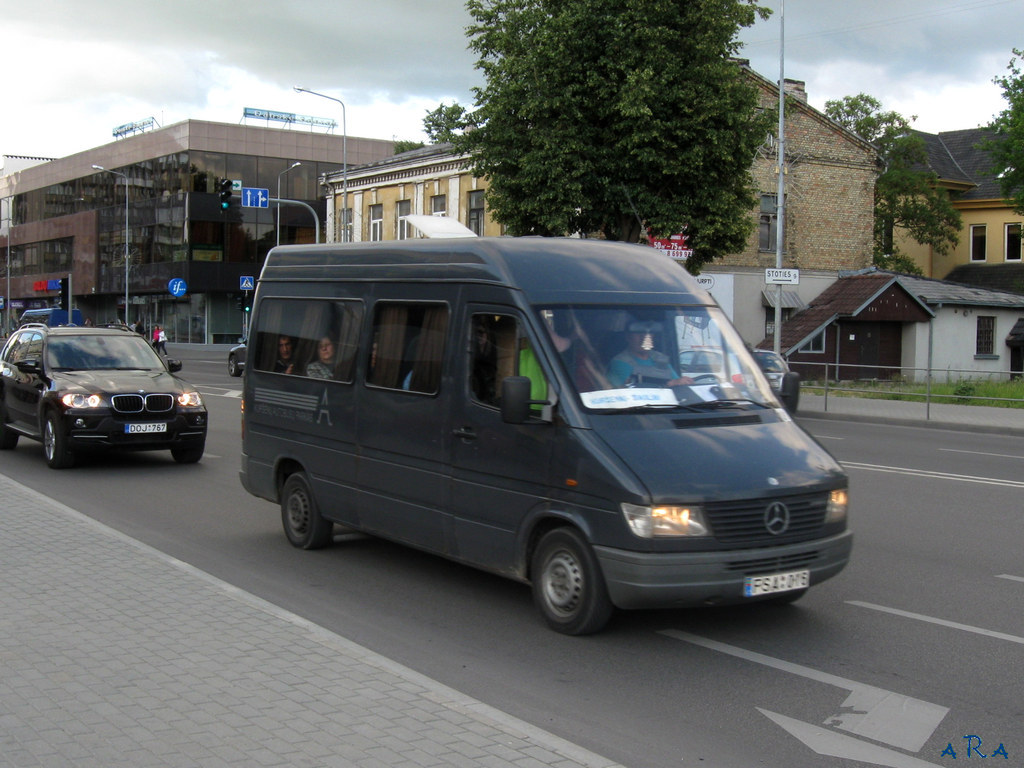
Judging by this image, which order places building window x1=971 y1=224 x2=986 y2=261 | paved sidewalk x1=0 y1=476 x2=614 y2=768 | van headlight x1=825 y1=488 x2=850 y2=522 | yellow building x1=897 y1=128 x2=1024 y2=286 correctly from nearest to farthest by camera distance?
paved sidewalk x1=0 y1=476 x2=614 y2=768 → van headlight x1=825 y1=488 x2=850 y2=522 → yellow building x1=897 y1=128 x2=1024 y2=286 → building window x1=971 y1=224 x2=986 y2=261

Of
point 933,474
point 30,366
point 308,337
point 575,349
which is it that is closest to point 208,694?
point 575,349

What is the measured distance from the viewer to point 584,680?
5609 millimetres

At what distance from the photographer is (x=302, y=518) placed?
29.2ft

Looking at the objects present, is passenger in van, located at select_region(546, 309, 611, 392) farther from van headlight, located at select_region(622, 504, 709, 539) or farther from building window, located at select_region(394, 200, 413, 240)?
building window, located at select_region(394, 200, 413, 240)

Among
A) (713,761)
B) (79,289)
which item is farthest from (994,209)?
(79,289)

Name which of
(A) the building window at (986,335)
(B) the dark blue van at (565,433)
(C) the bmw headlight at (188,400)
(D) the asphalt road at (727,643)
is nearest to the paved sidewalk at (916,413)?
(D) the asphalt road at (727,643)

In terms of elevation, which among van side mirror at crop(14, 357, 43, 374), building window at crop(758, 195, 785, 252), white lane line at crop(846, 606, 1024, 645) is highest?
building window at crop(758, 195, 785, 252)

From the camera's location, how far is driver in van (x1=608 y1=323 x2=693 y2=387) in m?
6.59

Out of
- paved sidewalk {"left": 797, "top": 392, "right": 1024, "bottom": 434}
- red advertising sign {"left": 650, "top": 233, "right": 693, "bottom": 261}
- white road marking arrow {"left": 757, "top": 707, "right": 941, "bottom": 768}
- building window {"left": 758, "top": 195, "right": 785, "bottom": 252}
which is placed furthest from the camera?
building window {"left": 758, "top": 195, "right": 785, "bottom": 252}

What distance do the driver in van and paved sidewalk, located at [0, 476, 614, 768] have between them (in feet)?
7.37

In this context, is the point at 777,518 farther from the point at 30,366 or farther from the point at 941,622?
the point at 30,366

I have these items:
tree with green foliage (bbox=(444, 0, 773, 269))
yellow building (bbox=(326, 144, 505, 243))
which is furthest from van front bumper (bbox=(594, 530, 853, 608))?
yellow building (bbox=(326, 144, 505, 243))

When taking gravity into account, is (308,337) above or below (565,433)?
above

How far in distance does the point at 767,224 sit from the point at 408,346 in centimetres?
3509
